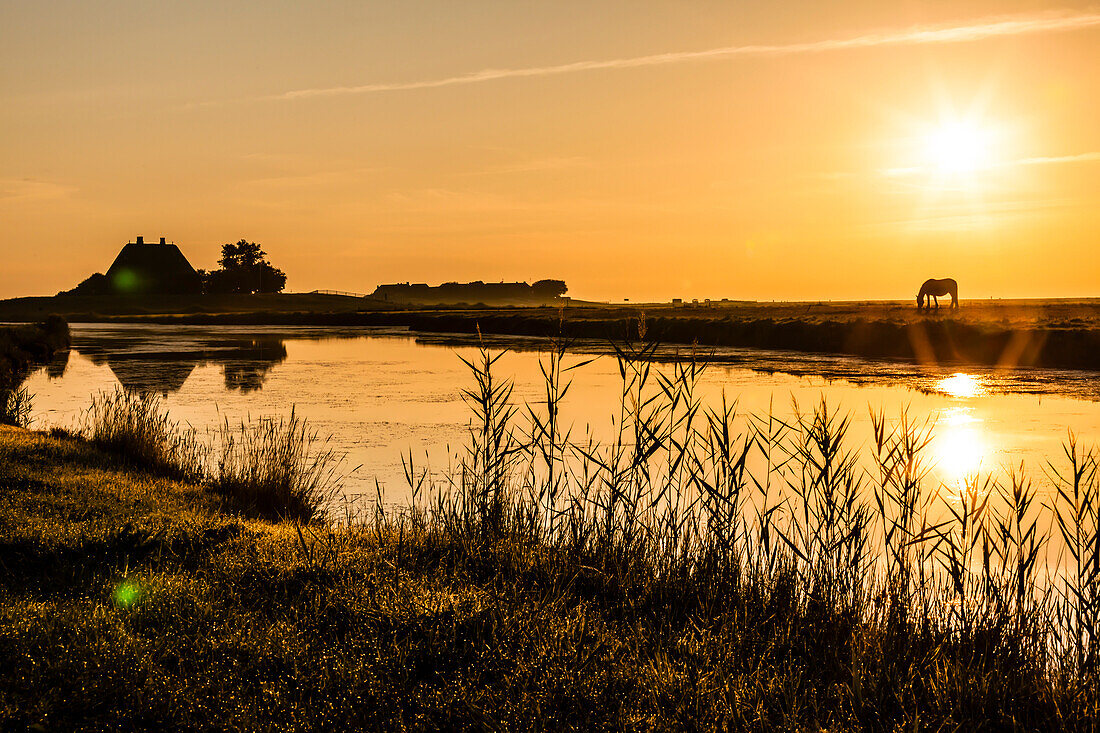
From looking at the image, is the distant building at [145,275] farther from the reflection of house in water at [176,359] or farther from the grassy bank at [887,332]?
the reflection of house in water at [176,359]

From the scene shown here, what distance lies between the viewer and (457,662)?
4.55 meters

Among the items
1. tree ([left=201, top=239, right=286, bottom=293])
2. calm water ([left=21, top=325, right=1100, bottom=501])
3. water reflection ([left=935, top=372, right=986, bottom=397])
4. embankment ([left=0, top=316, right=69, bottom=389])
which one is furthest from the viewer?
tree ([left=201, top=239, right=286, bottom=293])

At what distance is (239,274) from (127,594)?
97.3 m

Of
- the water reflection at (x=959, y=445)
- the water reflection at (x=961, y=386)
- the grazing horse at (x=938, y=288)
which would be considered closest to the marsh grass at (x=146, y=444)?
the water reflection at (x=959, y=445)

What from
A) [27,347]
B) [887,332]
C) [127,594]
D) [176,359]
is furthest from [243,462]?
[887,332]

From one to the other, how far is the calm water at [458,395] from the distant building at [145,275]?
223 feet

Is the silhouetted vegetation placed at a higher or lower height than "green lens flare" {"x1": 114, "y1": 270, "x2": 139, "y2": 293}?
lower

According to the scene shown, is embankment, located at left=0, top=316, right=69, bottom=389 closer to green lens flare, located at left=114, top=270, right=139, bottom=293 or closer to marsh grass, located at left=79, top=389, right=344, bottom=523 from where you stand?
marsh grass, located at left=79, top=389, right=344, bottom=523

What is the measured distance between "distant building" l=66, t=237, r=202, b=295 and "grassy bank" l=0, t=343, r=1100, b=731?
9824cm

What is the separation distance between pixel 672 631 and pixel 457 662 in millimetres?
1326

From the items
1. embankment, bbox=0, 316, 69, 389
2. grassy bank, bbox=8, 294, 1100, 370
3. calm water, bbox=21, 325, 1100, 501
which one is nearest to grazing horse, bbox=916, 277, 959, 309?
grassy bank, bbox=8, 294, 1100, 370

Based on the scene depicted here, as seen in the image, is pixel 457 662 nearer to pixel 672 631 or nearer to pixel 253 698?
pixel 253 698

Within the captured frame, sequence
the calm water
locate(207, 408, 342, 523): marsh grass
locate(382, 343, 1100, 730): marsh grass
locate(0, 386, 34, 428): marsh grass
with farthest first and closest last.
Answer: locate(0, 386, 34, 428): marsh grass → the calm water → locate(207, 408, 342, 523): marsh grass → locate(382, 343, 1100, 730): marsh grass

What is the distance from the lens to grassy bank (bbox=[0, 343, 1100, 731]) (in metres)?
4.04
